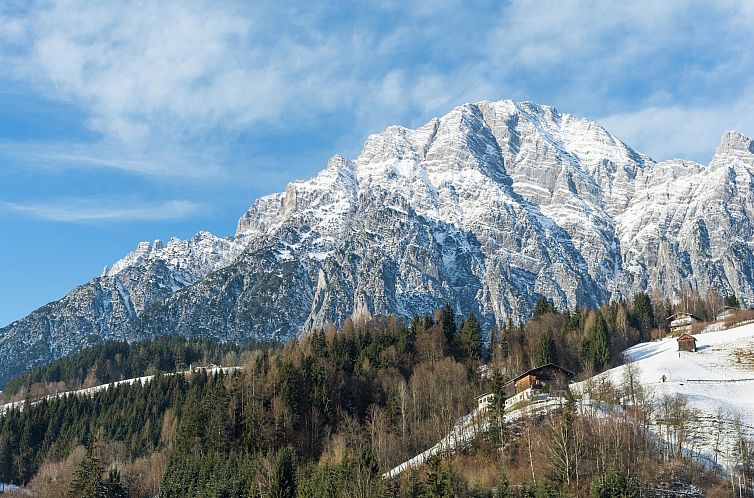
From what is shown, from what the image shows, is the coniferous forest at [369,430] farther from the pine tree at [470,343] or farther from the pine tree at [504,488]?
the pine tree at [470,343]

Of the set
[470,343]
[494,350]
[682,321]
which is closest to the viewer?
[470,343]

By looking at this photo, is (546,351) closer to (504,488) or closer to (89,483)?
(504,488)

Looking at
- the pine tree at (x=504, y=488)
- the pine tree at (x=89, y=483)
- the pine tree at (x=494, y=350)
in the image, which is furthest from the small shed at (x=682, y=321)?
the pine tree at (x=89, y=483)

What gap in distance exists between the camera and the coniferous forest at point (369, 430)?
93562 mm

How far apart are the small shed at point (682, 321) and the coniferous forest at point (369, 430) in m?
5.41

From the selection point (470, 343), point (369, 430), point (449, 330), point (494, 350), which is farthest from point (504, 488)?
Answer: point (494, 350)

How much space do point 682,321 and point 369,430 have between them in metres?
97.9

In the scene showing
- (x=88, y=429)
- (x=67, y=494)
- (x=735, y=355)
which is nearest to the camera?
(x=67, y=494)

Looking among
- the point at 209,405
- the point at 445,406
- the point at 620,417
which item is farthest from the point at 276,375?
the point at 620,417

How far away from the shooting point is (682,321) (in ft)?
625

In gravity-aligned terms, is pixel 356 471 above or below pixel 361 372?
below

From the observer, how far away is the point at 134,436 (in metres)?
176

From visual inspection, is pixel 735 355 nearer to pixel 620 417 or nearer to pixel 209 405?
pixel 620 417

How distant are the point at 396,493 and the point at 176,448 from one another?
5193cm
